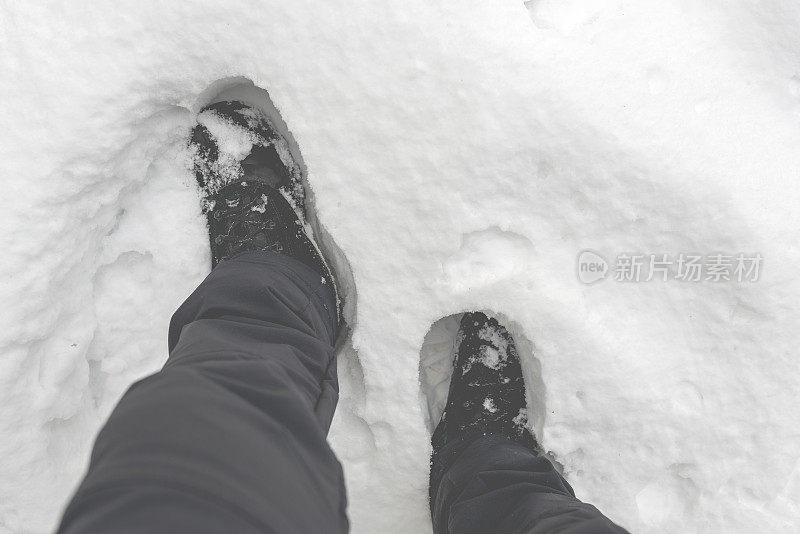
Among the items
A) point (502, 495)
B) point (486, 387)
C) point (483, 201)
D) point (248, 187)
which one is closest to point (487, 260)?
point (483, 201)

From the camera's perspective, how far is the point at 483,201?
101 cm

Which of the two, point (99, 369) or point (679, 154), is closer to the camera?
point (679, 154)

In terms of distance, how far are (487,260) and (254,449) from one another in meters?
0.61

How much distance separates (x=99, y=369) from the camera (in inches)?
45.1

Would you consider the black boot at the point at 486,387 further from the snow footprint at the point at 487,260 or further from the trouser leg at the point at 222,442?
the trouser leg at the point at 222,442

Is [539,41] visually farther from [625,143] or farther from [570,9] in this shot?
[625,143]

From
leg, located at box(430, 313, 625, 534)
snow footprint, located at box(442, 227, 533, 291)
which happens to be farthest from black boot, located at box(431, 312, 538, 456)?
snow footprint, located at box(442, 227, 533, 291)

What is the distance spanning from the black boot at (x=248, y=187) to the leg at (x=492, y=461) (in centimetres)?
36

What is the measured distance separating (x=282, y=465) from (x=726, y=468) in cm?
91

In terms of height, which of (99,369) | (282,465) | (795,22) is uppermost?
(795,22)

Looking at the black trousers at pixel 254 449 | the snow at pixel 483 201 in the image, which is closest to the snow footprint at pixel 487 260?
the snow at pixel 483 201

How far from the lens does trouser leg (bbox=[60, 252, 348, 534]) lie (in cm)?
48

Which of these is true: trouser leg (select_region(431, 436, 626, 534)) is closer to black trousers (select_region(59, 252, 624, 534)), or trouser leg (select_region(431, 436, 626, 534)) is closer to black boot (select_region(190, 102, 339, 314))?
black trousers (select_region(59, 252, 624, 534))

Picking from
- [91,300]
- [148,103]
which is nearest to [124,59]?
[148,103]
